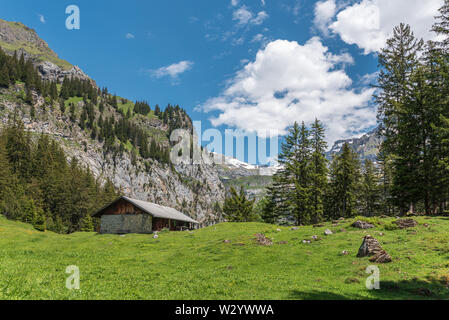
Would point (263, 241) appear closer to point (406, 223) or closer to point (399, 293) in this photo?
point (406, 223)

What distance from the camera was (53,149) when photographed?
106125 mm

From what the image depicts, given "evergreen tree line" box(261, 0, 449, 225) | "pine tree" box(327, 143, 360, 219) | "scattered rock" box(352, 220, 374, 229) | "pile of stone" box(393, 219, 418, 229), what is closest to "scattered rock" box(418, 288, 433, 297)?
"pile of stone" box(393, 219, 418, 229)

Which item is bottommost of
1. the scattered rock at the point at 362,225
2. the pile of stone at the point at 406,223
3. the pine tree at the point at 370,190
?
the scattered rock at the point at 362,225

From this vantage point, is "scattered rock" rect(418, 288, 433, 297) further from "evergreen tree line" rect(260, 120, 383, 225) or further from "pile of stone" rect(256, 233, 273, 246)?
"evergreen tree line" rect(260, 120, 383, 225)

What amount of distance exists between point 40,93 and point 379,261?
205545mm

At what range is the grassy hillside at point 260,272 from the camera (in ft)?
35.6

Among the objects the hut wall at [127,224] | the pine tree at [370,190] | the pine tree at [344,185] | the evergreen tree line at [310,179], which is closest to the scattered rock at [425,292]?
the evergreen tree line at [310,179]

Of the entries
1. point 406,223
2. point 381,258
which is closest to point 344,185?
point 406,223

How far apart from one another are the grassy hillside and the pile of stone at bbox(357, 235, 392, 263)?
23.6 inches

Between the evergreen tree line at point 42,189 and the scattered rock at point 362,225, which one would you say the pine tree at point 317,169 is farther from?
the evergreen tree line at point 42,189

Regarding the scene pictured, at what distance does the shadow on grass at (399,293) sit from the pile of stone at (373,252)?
3701mm

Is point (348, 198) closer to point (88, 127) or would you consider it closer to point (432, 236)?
point (432, 236)

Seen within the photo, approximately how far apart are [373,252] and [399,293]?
22.0 ft

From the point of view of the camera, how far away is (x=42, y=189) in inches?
3219
